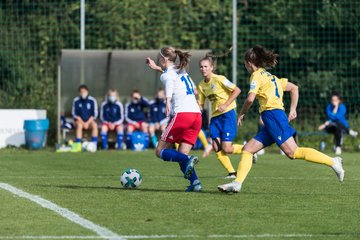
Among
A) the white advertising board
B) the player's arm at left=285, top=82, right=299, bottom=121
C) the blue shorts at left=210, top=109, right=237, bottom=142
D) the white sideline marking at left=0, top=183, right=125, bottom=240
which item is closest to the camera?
the white sideline marking at left=0, top=183, right=125, bottom=240

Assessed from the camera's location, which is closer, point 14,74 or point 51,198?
point 51,198

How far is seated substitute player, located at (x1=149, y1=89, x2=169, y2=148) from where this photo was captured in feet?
80.2

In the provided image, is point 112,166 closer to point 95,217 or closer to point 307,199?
point 307,199

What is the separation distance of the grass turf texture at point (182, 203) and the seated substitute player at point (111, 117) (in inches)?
267

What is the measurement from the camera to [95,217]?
9.18 metres

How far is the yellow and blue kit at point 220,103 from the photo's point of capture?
49.1ft

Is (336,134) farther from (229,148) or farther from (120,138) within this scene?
(229,148)

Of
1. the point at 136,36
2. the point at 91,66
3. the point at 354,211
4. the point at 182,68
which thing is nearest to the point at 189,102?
the point at 182,68

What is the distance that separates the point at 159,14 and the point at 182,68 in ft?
52.0

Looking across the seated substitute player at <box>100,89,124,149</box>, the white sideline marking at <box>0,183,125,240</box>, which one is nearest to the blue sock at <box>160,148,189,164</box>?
the white sideline marking at <box>0,183,125,240</box>

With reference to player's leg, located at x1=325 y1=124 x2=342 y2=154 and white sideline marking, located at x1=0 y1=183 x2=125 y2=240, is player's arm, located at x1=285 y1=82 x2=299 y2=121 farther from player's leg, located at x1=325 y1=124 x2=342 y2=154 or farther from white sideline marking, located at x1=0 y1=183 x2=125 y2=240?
player's leg, located at x1=325 y1=124 x2=342 y2=154

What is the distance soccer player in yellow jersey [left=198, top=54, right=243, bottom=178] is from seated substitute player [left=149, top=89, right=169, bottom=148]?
9.17 m

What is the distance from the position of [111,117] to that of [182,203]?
46.1ft

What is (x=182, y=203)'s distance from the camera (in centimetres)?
1045
